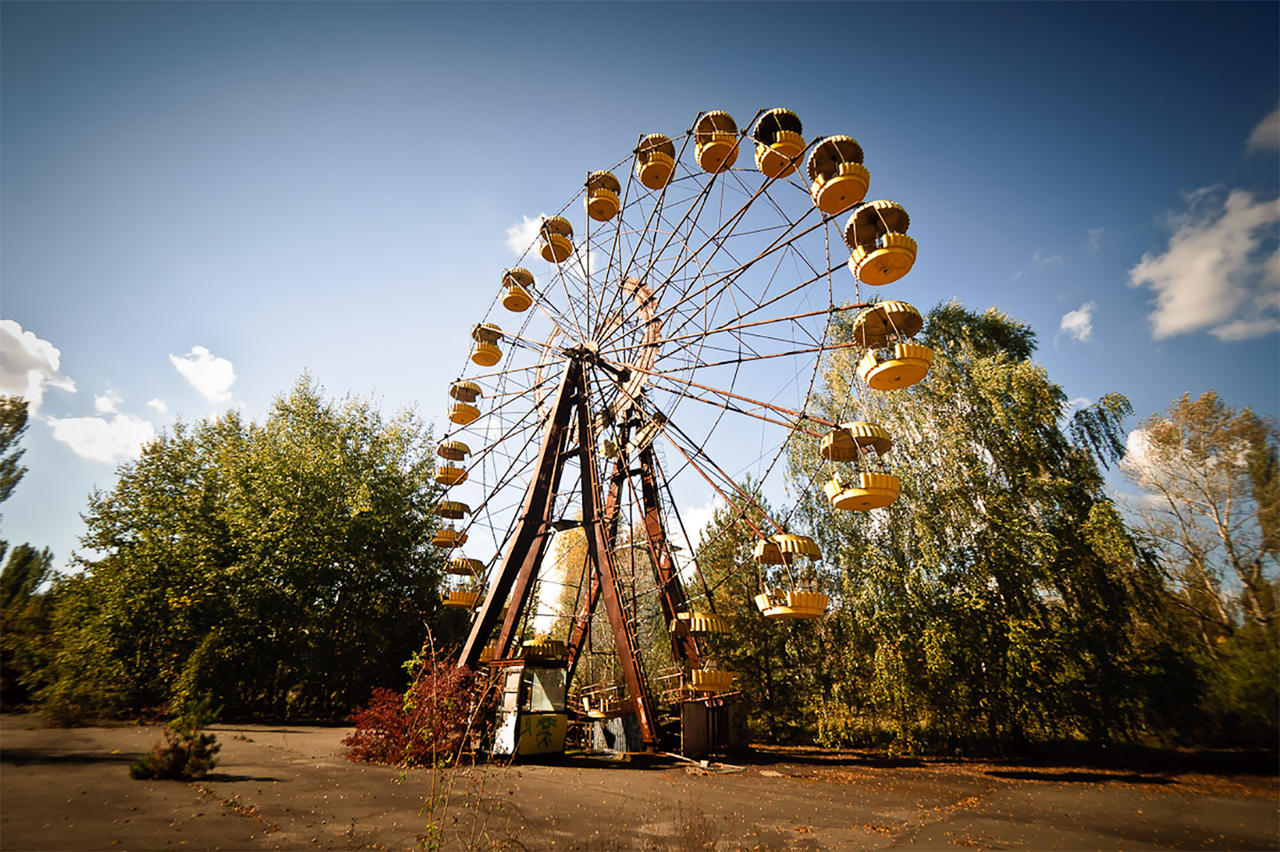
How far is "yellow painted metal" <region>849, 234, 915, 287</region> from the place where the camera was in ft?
28.9

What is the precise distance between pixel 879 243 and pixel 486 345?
12163 millimetres

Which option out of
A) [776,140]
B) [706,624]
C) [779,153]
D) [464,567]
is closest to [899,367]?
[779,153]

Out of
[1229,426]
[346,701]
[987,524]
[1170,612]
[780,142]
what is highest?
[780,142]

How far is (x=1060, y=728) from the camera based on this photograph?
15273 mm

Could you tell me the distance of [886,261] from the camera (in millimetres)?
8906

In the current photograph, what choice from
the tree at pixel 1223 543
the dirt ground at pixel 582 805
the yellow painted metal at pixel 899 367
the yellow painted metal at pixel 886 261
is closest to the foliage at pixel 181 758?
the dirt ground at pixel 582 805

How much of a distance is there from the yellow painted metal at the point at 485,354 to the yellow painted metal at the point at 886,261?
38.0ft

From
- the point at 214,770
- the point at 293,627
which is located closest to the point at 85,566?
the point at 293,627

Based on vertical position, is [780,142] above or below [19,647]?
above

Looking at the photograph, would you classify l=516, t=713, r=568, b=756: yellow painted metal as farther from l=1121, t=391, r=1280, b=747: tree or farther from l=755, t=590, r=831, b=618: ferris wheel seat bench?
l=1121, t=391, r=1280, b=747: tree

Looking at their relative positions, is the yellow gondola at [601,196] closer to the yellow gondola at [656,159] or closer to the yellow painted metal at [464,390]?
the yellow gondola at [656,159]

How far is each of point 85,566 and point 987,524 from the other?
2966 cm

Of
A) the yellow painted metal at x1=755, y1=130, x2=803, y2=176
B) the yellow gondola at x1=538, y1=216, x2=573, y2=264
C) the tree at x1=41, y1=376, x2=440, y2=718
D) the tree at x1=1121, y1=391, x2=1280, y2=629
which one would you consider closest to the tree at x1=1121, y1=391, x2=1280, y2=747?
the tree at x1=1121, y1=391, x2=1280, y2=629

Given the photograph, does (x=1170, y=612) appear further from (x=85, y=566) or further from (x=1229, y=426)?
(x=85, y=566)
